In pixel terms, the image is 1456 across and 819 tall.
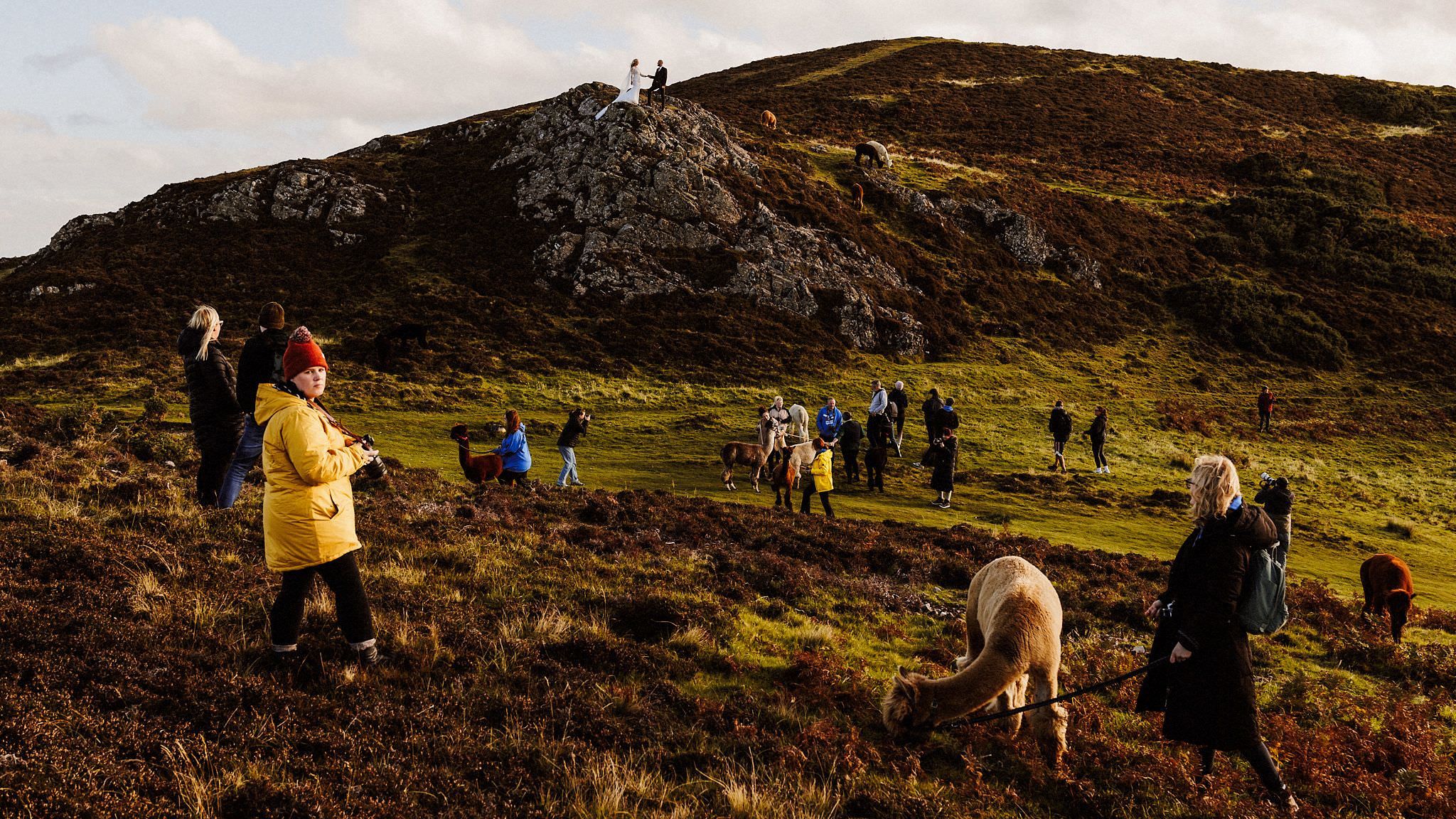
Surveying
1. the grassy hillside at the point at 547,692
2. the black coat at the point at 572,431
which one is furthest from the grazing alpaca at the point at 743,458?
the grassy hillside at the point at 547,692

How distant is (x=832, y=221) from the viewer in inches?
1698

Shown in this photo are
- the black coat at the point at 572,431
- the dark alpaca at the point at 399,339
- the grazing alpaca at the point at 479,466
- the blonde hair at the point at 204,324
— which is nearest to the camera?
the blonde hair at the point at 204,324

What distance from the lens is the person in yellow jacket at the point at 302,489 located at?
513cm

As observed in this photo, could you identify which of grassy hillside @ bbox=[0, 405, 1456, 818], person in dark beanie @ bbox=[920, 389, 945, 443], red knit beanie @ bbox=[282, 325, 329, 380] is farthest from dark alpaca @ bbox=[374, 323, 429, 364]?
red knit beanie @ bbox=[282, 325, 329, 380]

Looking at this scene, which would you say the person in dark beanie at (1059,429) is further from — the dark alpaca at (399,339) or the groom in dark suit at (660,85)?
the groom in dark suit at (660,85)

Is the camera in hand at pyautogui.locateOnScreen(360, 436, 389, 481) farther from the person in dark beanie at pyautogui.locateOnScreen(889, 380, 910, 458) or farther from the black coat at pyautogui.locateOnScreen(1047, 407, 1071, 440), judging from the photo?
the black coat at pyautogui.locateOnScreen(1047, 407, 1071, 440)

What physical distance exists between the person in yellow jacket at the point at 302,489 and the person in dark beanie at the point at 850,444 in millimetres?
16518

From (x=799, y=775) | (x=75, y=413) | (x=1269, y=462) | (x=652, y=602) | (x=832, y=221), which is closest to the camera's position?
(x=799, y=775)

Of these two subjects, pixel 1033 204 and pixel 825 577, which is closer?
pixel 825 577

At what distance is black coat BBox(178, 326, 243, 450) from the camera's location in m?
8.95

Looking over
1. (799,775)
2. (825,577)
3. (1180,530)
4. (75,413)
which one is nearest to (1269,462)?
(1180,530)

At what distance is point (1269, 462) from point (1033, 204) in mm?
28623

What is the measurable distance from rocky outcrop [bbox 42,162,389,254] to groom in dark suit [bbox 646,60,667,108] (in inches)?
667

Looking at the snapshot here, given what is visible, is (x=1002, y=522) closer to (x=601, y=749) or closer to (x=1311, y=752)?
(x=1311, y=752)
